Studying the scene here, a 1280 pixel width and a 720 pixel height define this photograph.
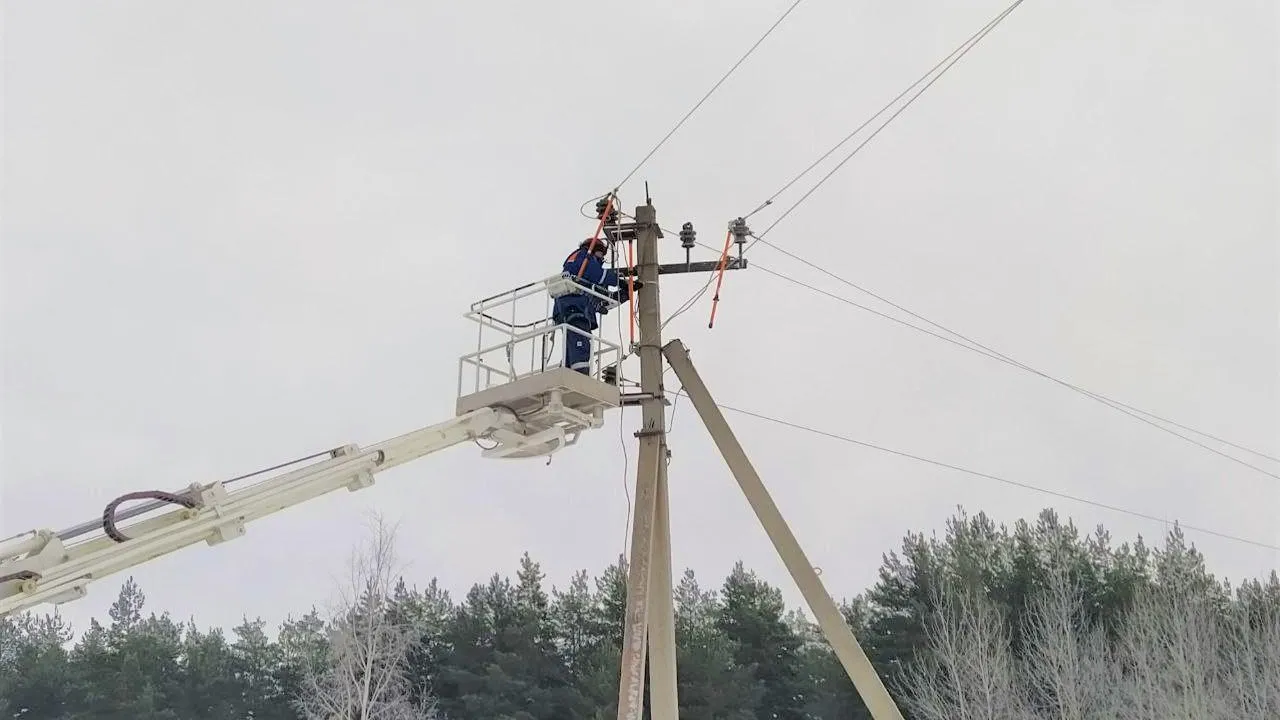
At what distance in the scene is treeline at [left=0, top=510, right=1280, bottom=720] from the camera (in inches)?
1195

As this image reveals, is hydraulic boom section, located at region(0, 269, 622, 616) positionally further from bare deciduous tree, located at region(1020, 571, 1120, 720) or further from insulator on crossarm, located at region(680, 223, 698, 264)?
bare deciduous tree, located at region(1020, 571, 1120, 720)

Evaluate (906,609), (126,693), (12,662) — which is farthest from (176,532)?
(12,662)

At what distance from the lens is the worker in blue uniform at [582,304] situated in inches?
496

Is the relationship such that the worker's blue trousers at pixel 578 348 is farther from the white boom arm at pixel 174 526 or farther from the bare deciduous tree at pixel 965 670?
the bare deciduous tree at pixel 965 670

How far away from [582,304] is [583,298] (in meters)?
0.11

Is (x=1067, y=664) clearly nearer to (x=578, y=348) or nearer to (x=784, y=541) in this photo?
(x=784, y=541)

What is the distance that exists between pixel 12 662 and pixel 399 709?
20384 millimetres

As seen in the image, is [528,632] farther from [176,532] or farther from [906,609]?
[176,532]

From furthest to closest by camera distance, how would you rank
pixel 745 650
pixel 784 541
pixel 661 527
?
1. pixel 745 650
2. pixel 784 541
3. pixel 661 527

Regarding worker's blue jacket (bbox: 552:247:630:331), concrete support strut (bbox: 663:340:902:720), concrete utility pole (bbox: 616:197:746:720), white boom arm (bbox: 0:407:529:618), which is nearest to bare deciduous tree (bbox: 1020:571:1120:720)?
concrete support strut (bbox: 663:340:902:720)

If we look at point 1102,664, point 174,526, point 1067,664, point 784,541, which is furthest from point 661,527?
point 1102,664

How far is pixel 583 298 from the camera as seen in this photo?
1293 centimetres

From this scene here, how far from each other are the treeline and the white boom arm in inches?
836

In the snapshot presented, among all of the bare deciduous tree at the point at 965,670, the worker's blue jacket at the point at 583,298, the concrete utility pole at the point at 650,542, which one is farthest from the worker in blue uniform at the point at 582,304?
the bare deciduous tree at the point at 965,670
